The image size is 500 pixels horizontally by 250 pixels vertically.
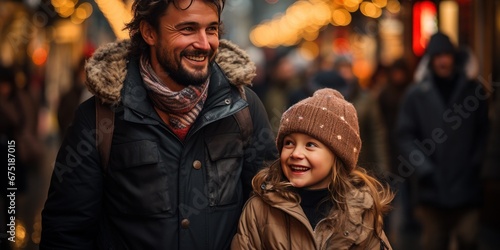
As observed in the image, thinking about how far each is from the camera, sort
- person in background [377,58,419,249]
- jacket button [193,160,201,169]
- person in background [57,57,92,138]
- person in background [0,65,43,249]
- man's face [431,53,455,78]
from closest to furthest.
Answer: jacket button [193,160,201,169]
man's face [431,53,455,78]
person in background [0,65,43,249]
person in background [57,57,92,138]
person in background [377,58,419,249]

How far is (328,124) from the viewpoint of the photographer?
12.9ft

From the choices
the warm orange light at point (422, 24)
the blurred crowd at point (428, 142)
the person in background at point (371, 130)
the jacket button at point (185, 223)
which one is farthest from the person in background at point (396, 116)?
the jacket button at point (185, 223)

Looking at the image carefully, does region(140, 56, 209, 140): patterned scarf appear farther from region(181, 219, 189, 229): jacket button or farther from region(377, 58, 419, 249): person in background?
region(377, 58, 419, 249): person in background

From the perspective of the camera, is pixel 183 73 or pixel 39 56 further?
pixel 39 56

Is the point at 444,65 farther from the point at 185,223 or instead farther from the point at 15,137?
the point at 185,223

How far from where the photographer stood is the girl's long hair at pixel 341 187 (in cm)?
385

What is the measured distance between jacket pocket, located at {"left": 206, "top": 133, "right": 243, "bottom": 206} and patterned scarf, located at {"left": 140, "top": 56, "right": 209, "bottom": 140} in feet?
0.44

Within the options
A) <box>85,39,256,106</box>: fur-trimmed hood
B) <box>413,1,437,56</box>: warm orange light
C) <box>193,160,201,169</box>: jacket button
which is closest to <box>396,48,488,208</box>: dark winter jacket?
<box>85,39,256,106</box>: fur-trimmed hood

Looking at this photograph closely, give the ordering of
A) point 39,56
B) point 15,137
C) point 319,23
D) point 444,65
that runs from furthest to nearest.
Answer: point 319,23, point 39,56, point 15,137, point 444,65

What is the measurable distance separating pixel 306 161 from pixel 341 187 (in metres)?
0.22

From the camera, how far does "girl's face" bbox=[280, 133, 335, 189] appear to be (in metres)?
3.84

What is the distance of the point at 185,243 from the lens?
3986 mm

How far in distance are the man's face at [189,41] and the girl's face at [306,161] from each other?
49 cm

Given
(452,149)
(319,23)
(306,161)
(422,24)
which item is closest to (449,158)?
(452,149)
